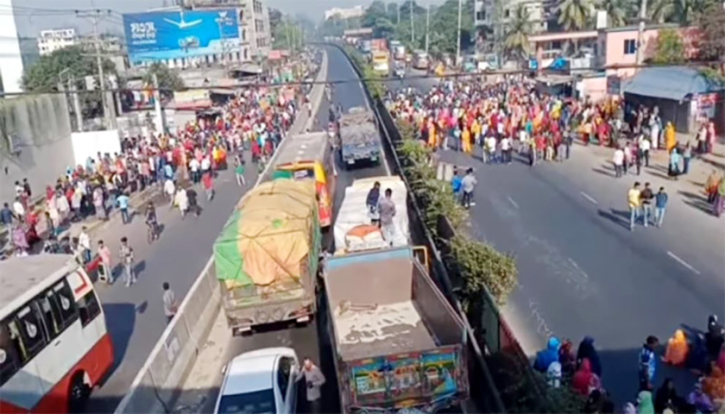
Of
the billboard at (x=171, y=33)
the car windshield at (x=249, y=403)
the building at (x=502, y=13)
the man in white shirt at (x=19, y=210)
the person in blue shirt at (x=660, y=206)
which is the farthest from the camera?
the building at (x=502, y=13)

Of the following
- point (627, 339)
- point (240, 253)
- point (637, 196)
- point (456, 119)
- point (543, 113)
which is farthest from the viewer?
point (456, 119)

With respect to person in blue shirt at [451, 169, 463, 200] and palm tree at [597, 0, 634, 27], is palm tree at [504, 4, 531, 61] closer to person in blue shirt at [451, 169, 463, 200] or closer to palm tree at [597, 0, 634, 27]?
palm tree at [597, 0, 634, 27]

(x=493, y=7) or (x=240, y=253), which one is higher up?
(x=493, y=7)

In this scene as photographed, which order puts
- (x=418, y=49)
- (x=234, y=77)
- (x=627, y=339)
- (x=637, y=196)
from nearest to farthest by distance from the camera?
(x=627, y=339) → (x=637, y=196) → (x=234, y=77) → (x=418, y=49)

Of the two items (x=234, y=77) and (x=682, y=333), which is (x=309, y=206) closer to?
(x=682, y=333)

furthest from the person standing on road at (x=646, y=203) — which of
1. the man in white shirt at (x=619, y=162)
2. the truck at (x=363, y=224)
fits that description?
the truck at (x=363, y=224)

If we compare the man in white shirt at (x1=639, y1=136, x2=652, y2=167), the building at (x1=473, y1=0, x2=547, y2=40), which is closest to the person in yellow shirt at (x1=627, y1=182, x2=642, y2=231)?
the man in white shirt at (x1=639, y1=136, x2=652, y2=167)

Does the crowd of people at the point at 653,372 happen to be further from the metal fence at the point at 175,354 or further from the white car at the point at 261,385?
the metal fence at the point at 175,354

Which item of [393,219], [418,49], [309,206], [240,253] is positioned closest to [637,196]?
[393,219]
